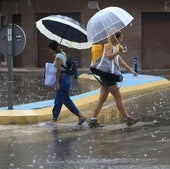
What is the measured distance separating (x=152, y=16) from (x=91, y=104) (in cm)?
2031

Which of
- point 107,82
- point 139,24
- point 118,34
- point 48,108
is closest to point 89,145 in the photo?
point 107,82

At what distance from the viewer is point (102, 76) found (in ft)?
35.1

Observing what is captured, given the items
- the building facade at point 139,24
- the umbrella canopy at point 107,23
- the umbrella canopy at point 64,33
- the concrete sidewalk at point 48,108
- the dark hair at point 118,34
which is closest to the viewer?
the umbrella canopy at point 107,23

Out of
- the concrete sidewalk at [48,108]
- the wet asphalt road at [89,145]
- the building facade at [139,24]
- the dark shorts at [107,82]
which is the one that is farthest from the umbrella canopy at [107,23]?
the building facade at [139,24]

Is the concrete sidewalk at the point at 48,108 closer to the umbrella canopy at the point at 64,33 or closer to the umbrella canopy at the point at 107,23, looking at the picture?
the umbrella canopy at the point at 64,33

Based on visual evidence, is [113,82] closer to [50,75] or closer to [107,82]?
[107,82]

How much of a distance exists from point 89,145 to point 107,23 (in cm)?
263

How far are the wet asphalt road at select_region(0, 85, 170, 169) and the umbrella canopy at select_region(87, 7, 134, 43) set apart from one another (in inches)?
69.0

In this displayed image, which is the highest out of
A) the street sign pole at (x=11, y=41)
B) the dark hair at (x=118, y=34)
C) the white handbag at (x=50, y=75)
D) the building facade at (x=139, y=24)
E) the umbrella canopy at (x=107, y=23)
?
the umbrella canopy at (x=107, y=23)

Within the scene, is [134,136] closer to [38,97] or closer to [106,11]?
[106,11]

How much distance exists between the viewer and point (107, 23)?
420 inches

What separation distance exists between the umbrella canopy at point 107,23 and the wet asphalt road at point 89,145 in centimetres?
175

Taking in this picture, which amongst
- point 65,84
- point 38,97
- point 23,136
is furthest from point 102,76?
point 38,97

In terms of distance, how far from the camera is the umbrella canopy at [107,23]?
10.7m
